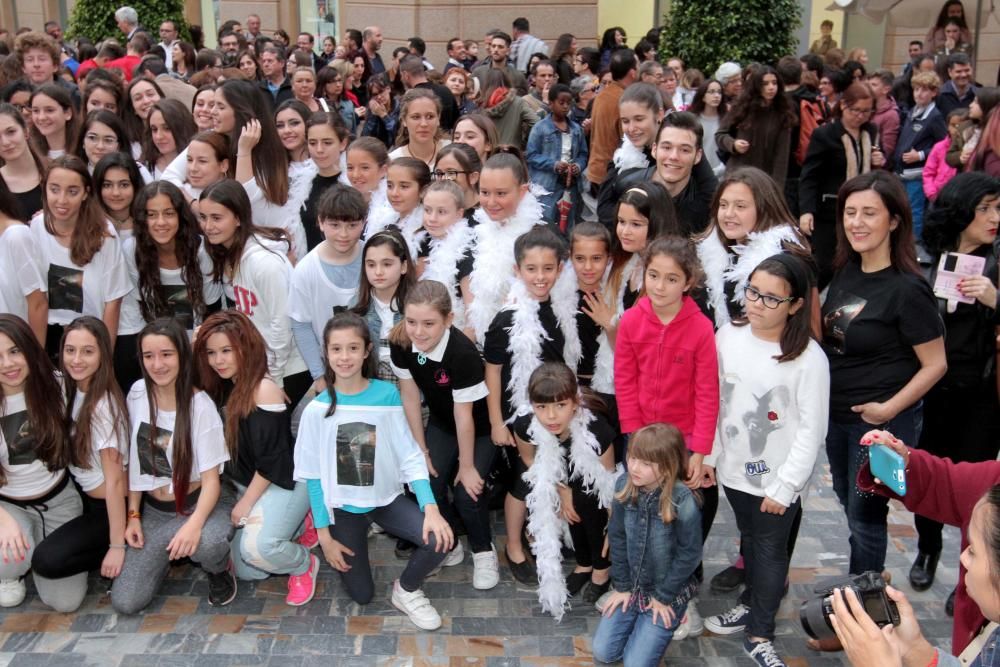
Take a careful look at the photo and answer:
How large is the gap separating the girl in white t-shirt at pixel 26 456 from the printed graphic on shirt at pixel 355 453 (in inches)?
49.2

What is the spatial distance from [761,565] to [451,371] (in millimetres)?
1553

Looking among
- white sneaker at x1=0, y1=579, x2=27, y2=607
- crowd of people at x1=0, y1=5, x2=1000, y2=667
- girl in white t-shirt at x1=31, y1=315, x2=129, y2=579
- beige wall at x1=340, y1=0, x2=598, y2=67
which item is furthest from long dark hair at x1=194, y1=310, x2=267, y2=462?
beige wall at x1=340, y1=0, x2=598, y2=67

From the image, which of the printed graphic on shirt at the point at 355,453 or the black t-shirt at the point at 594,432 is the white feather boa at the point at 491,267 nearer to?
the black t-shirt at the point at 594,432

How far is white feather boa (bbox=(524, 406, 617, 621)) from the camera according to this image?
13.3 feet

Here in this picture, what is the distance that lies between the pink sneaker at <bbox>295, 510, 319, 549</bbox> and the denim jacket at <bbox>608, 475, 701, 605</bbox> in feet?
5.38

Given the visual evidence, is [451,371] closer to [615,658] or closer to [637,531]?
[637,531]

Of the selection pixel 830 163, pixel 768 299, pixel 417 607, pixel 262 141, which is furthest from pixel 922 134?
pixel 417 607

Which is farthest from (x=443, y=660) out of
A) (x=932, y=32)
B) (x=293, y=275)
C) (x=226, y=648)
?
(x=932, y=32)

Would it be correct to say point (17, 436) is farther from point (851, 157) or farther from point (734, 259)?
point (851, 157)

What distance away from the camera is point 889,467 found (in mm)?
3072

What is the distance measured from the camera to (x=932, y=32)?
12445 millimetres

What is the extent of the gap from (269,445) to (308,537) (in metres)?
0.62

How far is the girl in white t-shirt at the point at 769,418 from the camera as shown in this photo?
3.58 meters

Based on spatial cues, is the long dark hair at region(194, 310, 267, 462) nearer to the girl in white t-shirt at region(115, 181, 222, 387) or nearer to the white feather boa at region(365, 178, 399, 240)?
the girl in white t-shirt at region(115, 181, 222, 387)
